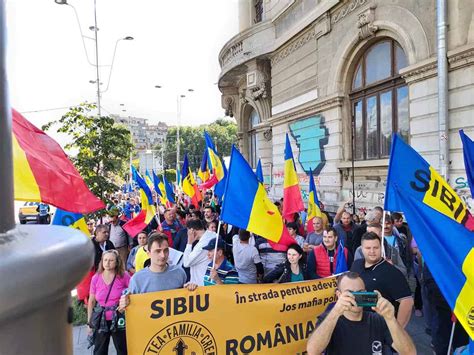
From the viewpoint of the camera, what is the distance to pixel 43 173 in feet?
11.7

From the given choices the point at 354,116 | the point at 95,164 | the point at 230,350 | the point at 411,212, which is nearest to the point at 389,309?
the point at 411,212

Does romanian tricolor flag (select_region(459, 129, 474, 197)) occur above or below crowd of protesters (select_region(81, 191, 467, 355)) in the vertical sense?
above

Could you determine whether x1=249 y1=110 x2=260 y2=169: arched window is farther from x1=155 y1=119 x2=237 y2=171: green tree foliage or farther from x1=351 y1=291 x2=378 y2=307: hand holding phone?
x1=155 y1=119 x2=237 y2=171: green tree foliage

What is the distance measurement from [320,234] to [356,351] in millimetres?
4249

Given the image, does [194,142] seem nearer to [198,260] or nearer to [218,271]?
[198,260]

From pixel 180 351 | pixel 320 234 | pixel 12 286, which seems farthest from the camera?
pixel 320 234

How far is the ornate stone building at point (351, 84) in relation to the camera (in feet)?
28.5

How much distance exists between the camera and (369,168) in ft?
38.4

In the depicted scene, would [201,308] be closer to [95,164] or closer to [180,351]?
[180,351]

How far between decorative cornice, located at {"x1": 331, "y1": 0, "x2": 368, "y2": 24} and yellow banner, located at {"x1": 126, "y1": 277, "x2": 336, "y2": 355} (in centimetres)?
1013

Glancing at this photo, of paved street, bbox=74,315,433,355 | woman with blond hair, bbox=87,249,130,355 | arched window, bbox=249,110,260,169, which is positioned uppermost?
arched window, bbox=249,110,260,169

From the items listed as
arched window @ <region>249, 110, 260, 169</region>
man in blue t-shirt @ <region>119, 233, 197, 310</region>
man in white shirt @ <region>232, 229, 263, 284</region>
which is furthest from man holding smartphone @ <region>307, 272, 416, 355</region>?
arched window @ <region>249, 110, 260, 169</region>

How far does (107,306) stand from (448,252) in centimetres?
328

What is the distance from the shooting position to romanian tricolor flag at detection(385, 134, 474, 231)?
3713 mm
